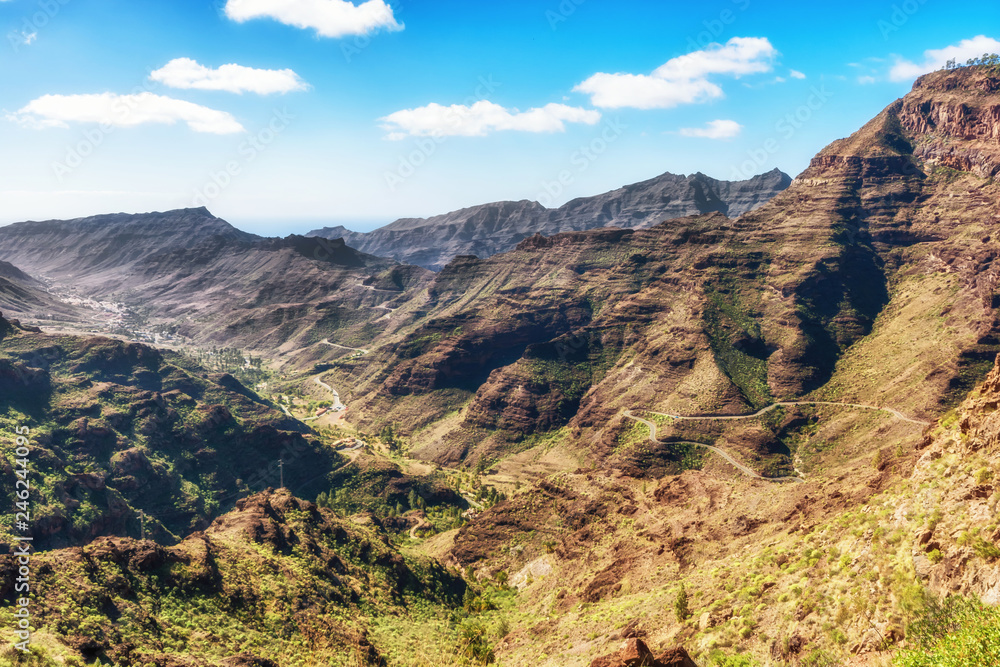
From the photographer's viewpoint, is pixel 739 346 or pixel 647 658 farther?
pixel 739 346

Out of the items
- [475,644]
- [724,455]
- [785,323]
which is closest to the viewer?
[475,644]

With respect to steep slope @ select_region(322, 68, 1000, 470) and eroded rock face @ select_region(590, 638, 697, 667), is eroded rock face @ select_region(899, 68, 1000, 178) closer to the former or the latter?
A: steep slope @ select_region(322, 68, 1000, 470)

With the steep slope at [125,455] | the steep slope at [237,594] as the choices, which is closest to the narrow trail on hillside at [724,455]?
the steep slope at [237,594]

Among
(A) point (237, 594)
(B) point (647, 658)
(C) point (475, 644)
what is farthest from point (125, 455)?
(B) point (647, 658)

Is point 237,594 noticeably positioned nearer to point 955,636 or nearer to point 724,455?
point 955,636

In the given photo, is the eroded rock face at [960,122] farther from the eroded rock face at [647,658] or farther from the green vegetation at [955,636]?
the eroded rock face at [647,658]

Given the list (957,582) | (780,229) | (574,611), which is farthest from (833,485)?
(780,229)
